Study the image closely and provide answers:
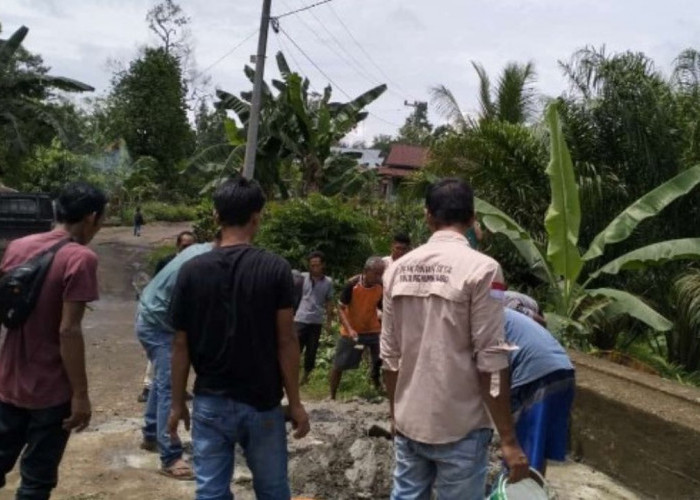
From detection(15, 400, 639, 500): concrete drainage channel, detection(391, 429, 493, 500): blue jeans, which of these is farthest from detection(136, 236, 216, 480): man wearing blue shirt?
detection(391, 429, 493, 500): blue jeans

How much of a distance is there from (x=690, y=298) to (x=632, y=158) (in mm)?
2947

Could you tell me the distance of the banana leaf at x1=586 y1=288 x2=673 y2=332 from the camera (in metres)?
7.33

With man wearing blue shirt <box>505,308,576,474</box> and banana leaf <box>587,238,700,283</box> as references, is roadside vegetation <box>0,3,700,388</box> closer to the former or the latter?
banana leaf <box>587,238,700,283</box>

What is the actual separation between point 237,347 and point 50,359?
3.03ft

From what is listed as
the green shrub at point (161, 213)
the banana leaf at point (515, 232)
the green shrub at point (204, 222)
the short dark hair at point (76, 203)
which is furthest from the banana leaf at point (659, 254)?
the green shrub at point (161, 213)

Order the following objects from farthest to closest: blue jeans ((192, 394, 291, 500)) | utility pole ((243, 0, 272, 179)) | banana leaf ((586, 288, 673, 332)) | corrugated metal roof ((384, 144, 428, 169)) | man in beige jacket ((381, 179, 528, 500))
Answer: corrugated metal roof ((384, 144, 428, 169))
utility pole ((243, 0, 272, 179))
banana leaf ((586, 288, 673, 332))
blue jeans ((192, 394, 291, 500))
man in beige jacket ((381, 179, 528, 500))

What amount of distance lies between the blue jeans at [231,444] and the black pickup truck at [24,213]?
15082 mm

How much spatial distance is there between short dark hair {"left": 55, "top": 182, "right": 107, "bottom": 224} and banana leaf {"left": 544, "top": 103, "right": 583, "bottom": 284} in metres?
5.44

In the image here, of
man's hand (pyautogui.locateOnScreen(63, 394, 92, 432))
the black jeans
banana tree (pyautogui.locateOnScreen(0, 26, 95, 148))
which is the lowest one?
the black jeans

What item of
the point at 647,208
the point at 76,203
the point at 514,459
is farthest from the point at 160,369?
the point at 647,208

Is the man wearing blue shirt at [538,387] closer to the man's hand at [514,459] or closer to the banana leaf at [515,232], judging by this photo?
the man's hand at [514,459]

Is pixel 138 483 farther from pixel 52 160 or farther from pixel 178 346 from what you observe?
pixel 52 160

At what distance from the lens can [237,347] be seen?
2.94 m

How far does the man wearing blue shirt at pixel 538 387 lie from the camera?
3615 millimetres
